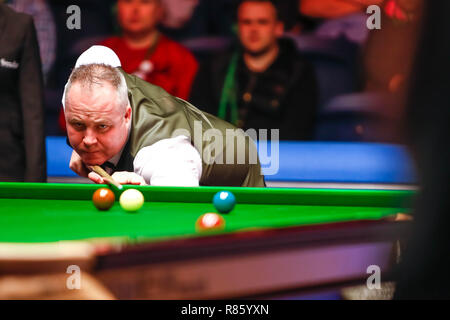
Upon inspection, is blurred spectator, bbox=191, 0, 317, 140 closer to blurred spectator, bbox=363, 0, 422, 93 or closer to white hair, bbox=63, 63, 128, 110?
white hair, bbox=63, 63, 128, 110

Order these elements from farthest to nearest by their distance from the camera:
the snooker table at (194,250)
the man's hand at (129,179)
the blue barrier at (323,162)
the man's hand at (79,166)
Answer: the blue barrier at (323,162) < the man's hand at (79,166) < the man's hand at (129,179) < the snooker table at (194,250)

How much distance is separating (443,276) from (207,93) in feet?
12.9

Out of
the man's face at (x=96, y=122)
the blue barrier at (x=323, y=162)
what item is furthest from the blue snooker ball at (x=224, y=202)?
the blue barrier at (x=323, y=162)

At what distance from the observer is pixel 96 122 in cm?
283

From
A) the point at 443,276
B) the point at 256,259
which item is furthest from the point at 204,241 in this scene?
the point at 443,276

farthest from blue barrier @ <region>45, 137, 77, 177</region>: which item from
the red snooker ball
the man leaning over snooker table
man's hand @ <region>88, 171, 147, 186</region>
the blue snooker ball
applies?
the red snooker ball

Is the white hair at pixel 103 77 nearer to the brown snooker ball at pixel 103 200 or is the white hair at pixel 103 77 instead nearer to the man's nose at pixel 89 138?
the man's nose at pixel 89 138

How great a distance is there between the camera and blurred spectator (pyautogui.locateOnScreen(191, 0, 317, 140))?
4.53 m

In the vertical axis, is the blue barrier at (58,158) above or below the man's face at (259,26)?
below

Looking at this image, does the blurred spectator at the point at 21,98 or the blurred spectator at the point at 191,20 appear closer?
the blurred spectator at the point at 21,98

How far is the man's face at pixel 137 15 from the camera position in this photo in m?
4.75

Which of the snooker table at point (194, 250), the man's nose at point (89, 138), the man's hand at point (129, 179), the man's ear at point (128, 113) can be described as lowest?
the snooker table at point (194, 250)

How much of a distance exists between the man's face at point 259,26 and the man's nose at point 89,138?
2030mm

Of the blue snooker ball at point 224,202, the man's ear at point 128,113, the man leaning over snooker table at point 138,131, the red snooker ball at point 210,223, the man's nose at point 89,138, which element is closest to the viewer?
the red snooker ball at point 210,223
